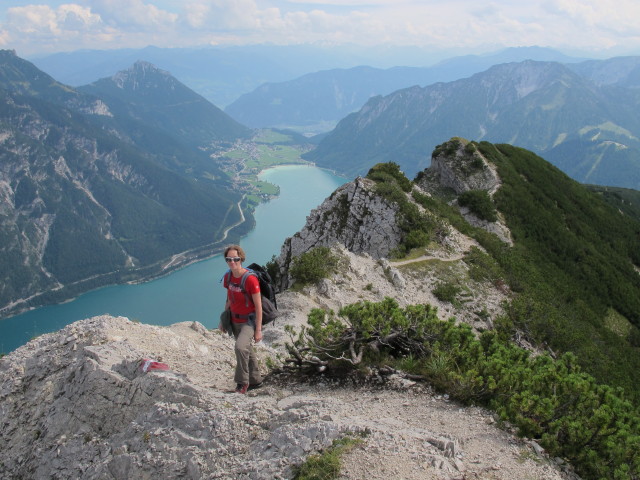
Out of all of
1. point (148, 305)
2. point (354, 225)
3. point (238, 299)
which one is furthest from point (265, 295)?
point (148, 305)

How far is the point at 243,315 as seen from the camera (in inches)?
434

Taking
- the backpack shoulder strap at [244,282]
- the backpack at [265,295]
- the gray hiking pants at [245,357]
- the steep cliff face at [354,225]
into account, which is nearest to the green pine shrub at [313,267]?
the steep cliff face at [354,225]

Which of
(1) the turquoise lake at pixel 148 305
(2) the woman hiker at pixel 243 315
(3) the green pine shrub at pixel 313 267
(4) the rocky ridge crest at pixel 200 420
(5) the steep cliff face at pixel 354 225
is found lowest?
(1) the turquoise lake at pixel 148 305

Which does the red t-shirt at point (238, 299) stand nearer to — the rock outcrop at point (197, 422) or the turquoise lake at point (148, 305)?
the rock outcrop at point (197, 422)

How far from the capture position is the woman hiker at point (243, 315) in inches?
416

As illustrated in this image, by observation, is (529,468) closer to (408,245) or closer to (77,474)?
(77,474)

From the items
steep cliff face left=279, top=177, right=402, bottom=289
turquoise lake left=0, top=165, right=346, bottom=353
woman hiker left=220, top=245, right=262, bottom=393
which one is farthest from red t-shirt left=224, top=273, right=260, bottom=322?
turquoise lake left=0, top=165, right=346, bottom=353

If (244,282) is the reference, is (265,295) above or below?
below

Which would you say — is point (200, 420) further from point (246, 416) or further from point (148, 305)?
point (148, 305)

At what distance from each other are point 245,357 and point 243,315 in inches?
38.1

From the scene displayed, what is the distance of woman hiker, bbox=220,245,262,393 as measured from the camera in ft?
34.7

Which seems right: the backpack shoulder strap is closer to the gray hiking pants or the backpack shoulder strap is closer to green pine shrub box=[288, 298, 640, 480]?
Result: the gray hiking pants

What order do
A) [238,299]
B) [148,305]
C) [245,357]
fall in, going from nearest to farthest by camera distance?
[245,357] < [238,299] < [148,305]

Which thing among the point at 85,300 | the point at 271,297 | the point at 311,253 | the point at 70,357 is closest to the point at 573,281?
the point at 311,253
